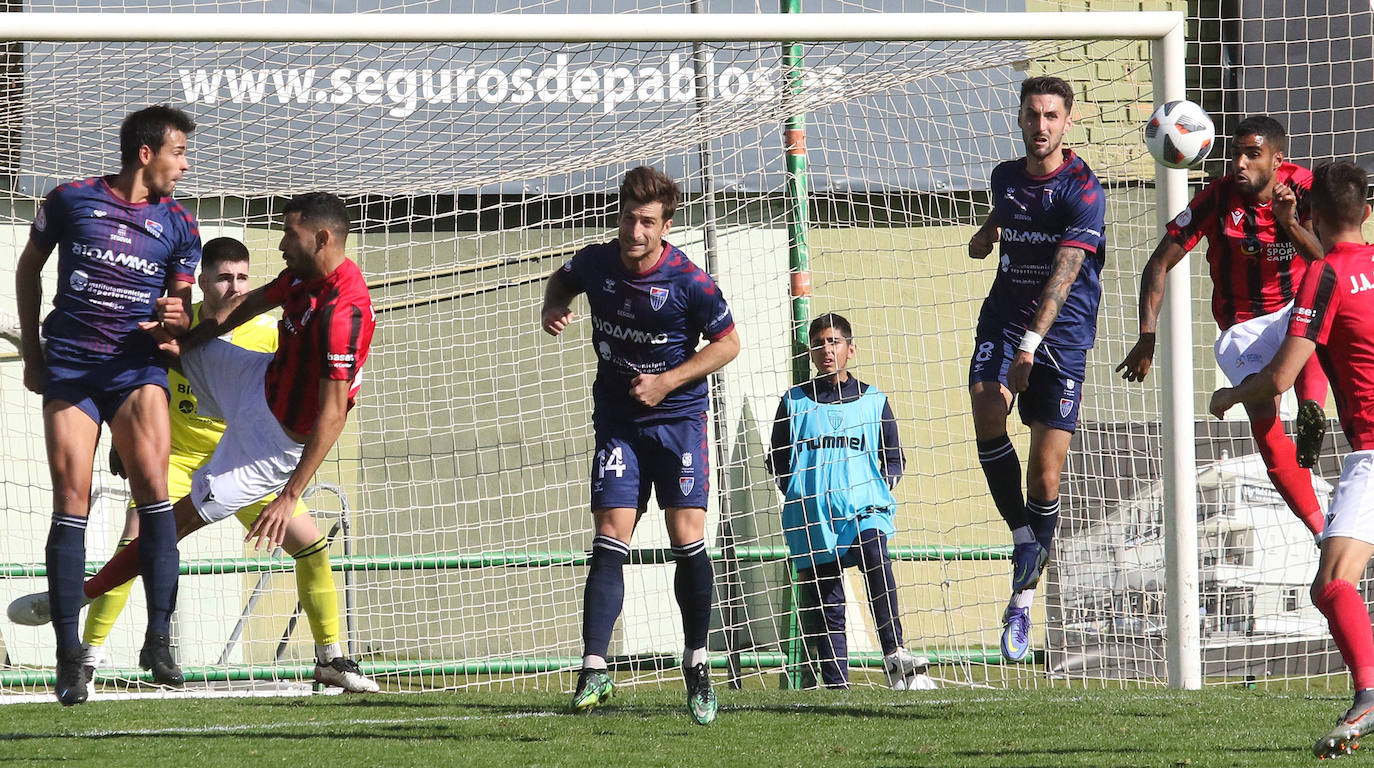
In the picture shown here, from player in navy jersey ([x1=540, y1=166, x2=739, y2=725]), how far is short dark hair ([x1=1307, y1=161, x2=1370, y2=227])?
7.29ft

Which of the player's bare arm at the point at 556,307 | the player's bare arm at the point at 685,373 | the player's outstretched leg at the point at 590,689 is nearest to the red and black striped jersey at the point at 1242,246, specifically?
the player's bare arm at the point at 685,373

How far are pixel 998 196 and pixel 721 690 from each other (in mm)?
3095

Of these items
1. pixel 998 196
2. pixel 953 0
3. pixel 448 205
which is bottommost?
pixel 998 196

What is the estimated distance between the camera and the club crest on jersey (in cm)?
780

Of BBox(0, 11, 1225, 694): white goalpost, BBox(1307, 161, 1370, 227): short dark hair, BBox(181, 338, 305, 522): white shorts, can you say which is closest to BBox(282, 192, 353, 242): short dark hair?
BBox(181, 338, 305, 522): white shorts

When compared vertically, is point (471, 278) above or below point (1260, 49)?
below

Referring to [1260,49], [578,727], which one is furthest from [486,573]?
[1260,49]

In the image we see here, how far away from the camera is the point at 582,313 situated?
35.8 feet

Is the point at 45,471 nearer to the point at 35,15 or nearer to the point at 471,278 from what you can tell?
the point at 471,278

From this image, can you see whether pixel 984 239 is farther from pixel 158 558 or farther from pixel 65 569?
pixel 65 569

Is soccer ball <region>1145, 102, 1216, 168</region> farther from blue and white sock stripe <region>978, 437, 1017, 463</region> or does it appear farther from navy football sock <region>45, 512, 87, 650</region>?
navy football sock <region>45, 512, 87, 650</region>

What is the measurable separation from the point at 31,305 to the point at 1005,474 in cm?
425

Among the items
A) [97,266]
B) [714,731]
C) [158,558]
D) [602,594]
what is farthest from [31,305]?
[714,731]

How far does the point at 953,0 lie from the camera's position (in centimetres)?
1184
